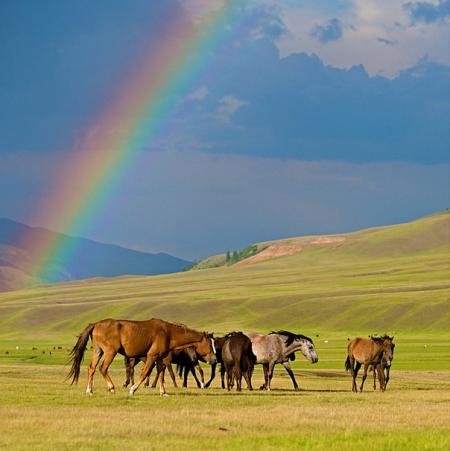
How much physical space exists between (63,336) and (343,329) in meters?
44.4

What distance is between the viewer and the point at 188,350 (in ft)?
126

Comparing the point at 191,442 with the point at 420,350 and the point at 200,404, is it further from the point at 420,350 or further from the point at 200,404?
the point at 420,350

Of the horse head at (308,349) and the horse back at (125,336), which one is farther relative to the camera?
the horse head at (308,349)

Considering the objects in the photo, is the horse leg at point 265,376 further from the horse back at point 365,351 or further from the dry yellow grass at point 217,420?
the horse back at point 365,351

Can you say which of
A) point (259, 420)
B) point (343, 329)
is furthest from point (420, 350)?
point (259, 420)

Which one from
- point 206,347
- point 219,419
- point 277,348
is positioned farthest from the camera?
point 277,348

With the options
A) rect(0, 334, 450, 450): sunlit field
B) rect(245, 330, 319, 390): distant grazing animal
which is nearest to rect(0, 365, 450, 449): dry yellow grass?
rect(0, 334, 450, 450): sunlit field

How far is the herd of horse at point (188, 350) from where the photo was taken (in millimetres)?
31359

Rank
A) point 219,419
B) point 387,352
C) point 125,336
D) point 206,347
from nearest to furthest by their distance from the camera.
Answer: point 219,419, point 125,336, point 206,347, point 387,352

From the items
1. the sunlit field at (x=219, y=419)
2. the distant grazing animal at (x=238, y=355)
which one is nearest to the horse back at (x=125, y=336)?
the sunlit field at (x=219, y=419)

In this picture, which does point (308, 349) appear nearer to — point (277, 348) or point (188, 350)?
point (277, 348)

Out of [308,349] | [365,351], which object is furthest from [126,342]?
[365,351]

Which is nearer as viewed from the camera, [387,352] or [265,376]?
[265,376]

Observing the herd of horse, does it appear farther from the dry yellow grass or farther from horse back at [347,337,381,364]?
the dry yellow grass
